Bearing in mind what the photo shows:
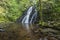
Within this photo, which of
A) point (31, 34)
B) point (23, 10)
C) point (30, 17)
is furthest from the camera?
point (23, 10)

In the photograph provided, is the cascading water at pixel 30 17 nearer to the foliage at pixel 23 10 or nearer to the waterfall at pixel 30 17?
the waterfall at pixel 30 17

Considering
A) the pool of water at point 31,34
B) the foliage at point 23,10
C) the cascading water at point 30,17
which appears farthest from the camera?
the cascading water at point 30,17

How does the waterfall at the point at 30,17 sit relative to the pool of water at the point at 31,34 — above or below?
above

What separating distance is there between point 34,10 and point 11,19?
819 centimetres

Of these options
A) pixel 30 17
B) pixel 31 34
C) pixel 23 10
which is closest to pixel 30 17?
pixel 30 17

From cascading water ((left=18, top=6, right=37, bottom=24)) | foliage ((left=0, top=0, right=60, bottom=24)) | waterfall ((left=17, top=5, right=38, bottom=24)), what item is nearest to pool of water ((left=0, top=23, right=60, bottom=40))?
foliage ((left=0, top=0, right=60, bottom=24))

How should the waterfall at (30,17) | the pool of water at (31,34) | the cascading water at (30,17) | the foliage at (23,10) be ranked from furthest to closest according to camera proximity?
the cascading water at (30,17) → the waterfall at (30,17) → the foliage at (23,10) → the pool of water at (31,34)

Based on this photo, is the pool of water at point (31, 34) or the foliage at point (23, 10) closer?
the pool of water at point (31, 34)

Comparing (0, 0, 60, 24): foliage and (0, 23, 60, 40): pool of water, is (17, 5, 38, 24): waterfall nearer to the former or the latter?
(0, 0, 60, 24): foliage

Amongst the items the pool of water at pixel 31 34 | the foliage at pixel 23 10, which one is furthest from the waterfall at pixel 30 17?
the pool of water at pixel 31 34

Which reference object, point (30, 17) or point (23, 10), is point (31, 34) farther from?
point (23, 10)

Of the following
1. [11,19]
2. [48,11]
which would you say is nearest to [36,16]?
[48,11]

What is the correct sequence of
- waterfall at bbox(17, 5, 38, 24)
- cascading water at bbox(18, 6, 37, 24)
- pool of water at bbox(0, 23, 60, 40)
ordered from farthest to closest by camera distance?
1. cascading water at bbox(18, 6, 37, 24)
2. waterfall at bbox(17, 5, 38, 24)
3. pool of water at bbox(0, 23, 60, 40)

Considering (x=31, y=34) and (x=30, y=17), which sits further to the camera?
(x=30, y=17)
